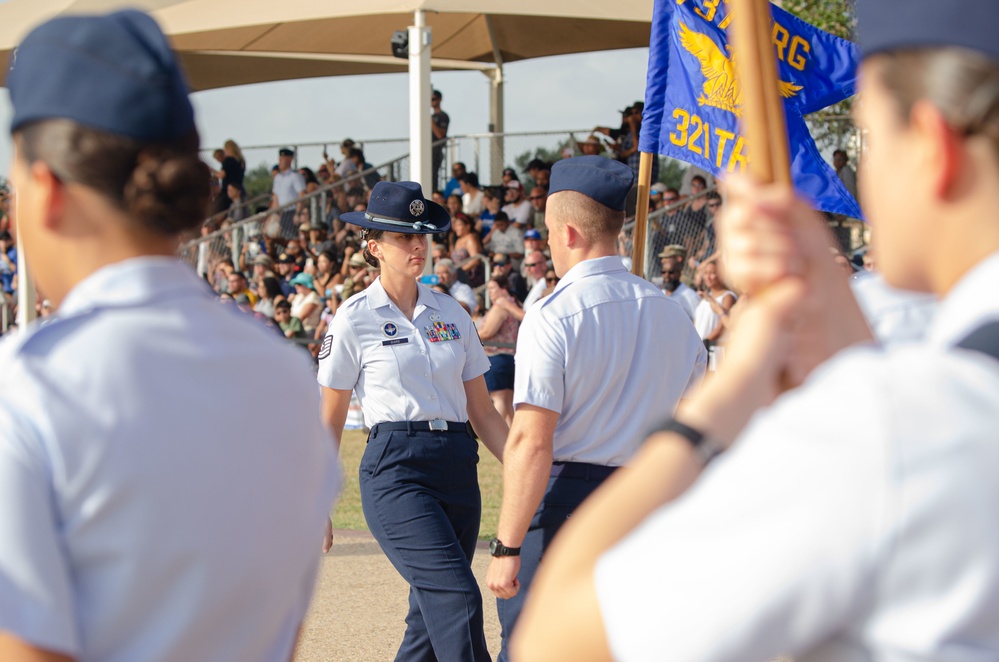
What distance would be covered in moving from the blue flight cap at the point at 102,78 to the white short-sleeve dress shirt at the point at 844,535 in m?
0.92

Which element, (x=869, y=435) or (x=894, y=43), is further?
(x=894, y=43)

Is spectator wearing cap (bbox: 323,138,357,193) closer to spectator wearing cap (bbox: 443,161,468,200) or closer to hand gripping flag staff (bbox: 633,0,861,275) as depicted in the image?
spectator wearing cap (bbox: 443,161,468,200)

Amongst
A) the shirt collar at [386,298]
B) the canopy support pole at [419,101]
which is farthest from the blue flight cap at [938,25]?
the canopy support pole at [419,101]

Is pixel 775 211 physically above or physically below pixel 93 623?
above

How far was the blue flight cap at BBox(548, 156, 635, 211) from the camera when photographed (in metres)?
4.36

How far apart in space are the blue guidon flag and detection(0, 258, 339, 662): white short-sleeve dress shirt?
4.17m

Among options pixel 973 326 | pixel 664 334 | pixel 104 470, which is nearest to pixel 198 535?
pixel 104 470

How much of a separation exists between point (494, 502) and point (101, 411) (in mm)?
8470

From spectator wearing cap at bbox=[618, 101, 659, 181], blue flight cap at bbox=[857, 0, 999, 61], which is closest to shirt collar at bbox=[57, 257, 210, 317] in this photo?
blue flight cap at bbox=[857, 0, 999, 61]

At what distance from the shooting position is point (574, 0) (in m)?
14.0

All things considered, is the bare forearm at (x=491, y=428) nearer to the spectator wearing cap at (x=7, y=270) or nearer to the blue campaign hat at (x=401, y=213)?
the blue campaign hat at (x=401, y=213)

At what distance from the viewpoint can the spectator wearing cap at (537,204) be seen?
16531 mm

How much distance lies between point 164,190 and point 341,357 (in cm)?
359

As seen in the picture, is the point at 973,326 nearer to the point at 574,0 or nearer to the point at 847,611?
the point at 847,611
